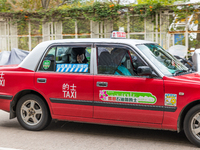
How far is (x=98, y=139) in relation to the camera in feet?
16.4

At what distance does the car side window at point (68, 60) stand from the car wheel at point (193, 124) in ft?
5.91

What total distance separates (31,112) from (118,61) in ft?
6.34

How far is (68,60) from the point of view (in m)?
5.28

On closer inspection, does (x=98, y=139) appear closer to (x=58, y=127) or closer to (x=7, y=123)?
(x=58, y=127)

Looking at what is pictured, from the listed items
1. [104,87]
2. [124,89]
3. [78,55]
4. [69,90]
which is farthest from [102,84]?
[78,55]

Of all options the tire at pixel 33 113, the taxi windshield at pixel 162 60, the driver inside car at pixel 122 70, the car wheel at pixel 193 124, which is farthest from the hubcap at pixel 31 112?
the car wheel at pixel 193 124

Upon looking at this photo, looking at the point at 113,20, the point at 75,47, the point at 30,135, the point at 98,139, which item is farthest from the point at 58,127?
the point at 113,20

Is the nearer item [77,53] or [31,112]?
[77,53]

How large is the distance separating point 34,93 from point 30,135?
2.56 ft

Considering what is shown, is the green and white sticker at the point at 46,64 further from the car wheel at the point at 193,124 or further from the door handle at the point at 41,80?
the car wheel at the point at 193,124

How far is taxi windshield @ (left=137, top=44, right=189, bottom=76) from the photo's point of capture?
4.75 m

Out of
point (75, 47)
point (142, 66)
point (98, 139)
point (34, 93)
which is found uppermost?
point (75, 47)

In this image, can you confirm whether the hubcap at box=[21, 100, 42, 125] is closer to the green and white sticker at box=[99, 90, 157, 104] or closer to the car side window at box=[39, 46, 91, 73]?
the car side window at box=[39, 46, 91, 73]

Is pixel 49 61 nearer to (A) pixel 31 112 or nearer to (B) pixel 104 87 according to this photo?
(A) pixel 31 112
